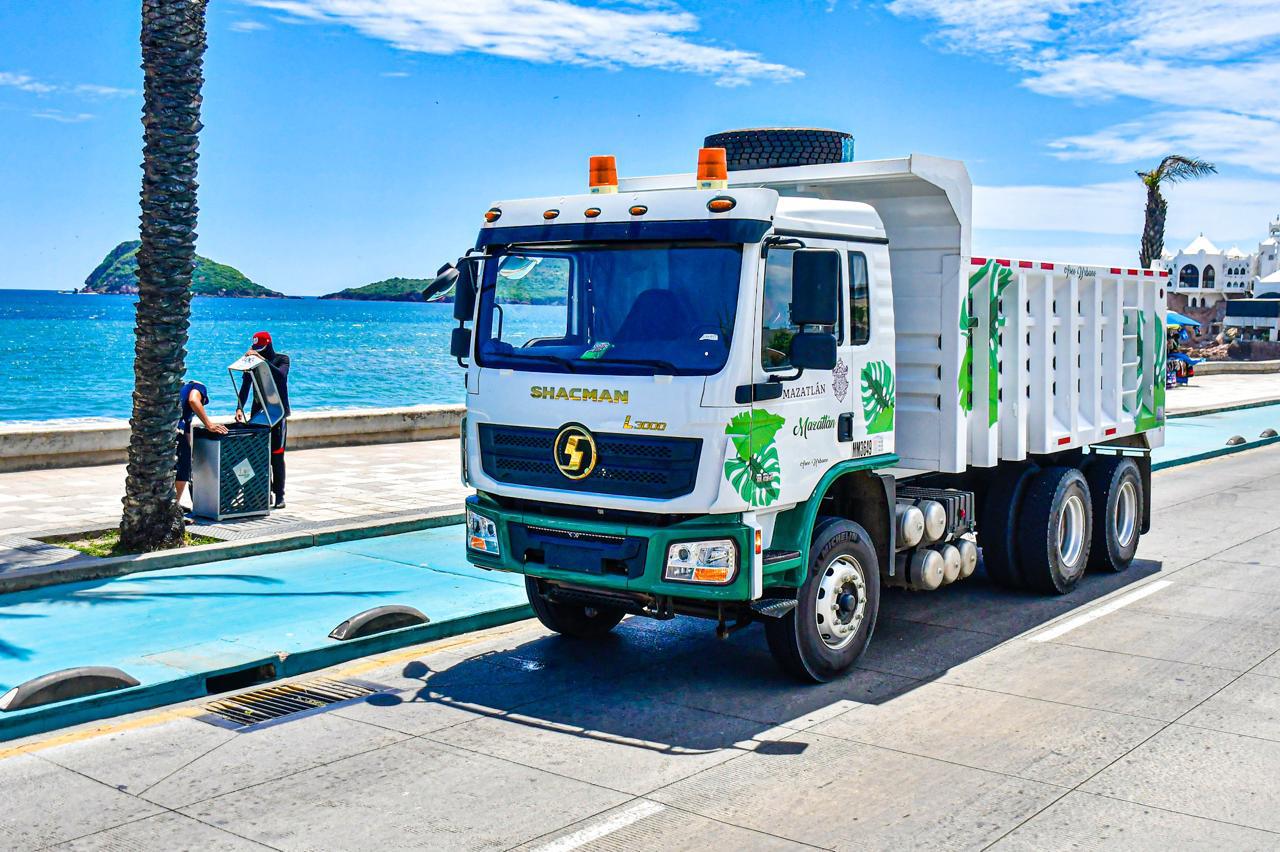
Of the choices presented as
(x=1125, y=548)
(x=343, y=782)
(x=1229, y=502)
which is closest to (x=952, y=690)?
(x=343, y=782)

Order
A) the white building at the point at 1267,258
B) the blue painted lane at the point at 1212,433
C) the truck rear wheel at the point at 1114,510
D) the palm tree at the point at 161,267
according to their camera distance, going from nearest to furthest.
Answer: the truck rear wheel at the point at 1114,510 < the palm tree at the point at 161,267 < the blue painted lane at the point at 1212,433 < the white building at the point at 1267,258

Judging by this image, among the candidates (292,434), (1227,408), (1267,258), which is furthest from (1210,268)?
(292,434)

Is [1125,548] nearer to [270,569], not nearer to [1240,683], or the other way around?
[1240,683]

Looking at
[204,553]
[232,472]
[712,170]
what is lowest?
[204,553]

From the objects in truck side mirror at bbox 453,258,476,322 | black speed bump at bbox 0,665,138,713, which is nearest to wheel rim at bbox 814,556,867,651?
truck side mirror at bbox 453,258,476,322

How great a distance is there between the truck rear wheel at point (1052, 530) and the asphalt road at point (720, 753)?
2.21 feet

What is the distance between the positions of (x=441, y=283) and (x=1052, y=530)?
5.20 meters

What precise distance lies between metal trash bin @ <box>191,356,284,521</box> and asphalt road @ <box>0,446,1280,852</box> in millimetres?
4576

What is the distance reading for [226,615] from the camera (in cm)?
966

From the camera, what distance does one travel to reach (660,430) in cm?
730

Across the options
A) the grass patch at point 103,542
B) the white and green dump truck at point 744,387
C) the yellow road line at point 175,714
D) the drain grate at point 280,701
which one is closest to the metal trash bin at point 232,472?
the grass patch at point 103,542

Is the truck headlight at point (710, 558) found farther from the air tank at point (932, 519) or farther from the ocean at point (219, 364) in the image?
the ocean at point (219, 364)

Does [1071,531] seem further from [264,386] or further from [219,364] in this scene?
[219,364]

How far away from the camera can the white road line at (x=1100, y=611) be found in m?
9.52
